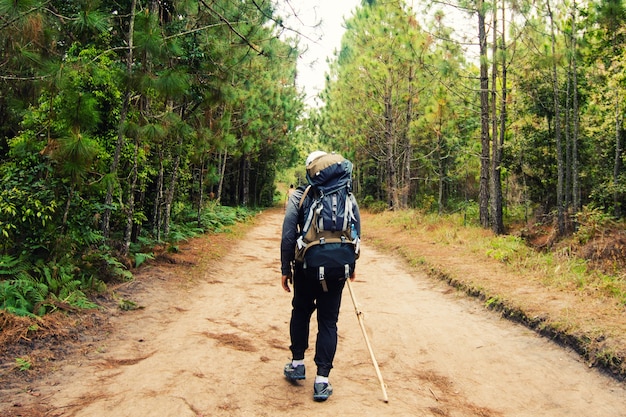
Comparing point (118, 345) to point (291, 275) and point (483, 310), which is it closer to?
point (291, 275)

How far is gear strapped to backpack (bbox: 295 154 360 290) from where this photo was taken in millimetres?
3342

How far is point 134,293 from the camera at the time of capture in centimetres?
638

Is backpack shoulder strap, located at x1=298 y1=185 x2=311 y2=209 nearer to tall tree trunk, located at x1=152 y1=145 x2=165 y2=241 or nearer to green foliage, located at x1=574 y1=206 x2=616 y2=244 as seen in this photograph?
tall tree trunk, located at x1=152 y1=145 x2=165 y2=241

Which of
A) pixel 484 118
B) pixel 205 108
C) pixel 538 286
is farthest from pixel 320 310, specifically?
pixel 484 118

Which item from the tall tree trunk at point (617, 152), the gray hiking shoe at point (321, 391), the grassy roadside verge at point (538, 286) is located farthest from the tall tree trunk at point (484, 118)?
the gray hiking shoe at point (321, 391)

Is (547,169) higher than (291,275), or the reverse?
(547,169)

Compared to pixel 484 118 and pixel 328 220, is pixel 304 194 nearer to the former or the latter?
pixel 328 220

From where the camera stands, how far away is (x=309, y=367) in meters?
4.13

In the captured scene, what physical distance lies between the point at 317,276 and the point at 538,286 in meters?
4.87

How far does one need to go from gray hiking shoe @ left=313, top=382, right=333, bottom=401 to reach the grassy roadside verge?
267 cm

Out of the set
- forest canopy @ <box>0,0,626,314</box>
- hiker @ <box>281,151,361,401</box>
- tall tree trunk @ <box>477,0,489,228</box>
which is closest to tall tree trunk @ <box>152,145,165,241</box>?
forest canopy @ <box>0,0,626,314</box>

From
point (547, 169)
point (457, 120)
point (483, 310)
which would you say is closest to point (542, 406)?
point (483, 310)

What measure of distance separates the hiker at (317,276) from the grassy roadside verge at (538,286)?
8.85ft

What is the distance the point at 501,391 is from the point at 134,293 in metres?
4.90
